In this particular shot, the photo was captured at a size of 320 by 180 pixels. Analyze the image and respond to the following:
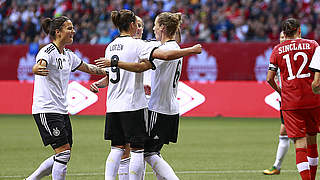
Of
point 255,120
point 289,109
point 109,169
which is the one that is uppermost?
point 289,109

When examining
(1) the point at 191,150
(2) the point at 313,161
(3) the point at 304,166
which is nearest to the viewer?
(3) the point at 304,166

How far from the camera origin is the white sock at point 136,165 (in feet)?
25.0

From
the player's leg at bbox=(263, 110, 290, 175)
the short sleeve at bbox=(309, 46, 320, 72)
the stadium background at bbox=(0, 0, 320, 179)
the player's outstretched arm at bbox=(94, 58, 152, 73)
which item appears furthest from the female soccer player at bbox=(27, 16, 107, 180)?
the player's leg at bbox=(263, 110, 290, 175)

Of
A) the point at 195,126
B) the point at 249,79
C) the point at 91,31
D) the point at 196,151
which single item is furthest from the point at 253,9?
the point at 196,151

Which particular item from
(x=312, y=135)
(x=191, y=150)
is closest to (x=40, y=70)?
(x=312, y=135)

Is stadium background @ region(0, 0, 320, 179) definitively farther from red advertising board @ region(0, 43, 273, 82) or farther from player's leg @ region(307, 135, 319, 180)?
player's leg @ region(307, 135, 319, 180)

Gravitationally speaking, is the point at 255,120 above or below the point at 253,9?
below

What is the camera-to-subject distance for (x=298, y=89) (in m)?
8.45

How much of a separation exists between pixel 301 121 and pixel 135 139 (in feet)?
7.53

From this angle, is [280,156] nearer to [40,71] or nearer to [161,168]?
[161,168]

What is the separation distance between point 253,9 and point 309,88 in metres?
17.5

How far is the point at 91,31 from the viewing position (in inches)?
1042

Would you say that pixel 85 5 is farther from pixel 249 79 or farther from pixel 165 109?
pixel 165 109

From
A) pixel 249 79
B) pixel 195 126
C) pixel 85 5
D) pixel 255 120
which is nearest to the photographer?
pixel 195 126
